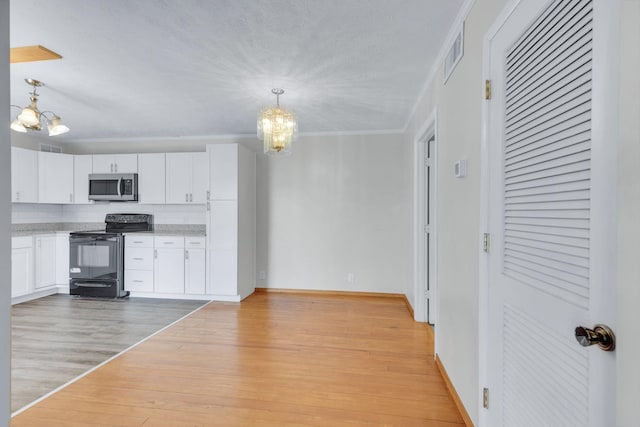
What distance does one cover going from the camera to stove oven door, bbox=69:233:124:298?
4602mm

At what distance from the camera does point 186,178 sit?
4785mm

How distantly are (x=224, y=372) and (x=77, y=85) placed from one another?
3016 mm

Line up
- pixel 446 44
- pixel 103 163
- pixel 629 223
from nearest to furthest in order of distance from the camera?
pixel 629 223 → pixel 446 44 → pixel 103 163

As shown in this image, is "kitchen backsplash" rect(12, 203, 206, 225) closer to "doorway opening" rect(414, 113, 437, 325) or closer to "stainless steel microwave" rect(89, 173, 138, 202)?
"stainless steel microwave" rect(89, 173, 138, 202)

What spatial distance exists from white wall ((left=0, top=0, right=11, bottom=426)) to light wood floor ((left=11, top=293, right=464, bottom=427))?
3.43 feet

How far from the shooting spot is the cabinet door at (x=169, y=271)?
4.56 m

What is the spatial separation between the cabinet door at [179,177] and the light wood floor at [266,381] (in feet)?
6.40

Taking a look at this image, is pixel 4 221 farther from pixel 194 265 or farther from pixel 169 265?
pixel 169 265

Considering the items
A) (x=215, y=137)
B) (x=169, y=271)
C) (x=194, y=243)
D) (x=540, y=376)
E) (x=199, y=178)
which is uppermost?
(x=215, y=137)

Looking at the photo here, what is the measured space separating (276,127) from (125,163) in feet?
10.5

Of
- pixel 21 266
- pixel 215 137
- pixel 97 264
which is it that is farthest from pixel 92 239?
pixel 215 137

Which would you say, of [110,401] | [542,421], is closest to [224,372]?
[110,401]

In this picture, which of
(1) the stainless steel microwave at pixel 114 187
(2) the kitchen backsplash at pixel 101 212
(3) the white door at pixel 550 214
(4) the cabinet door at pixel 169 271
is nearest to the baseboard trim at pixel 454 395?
(3) the white door at pixel 550 214

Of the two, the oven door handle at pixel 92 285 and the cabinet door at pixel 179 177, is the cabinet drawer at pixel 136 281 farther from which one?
the cabinet door at pixel 179 177
